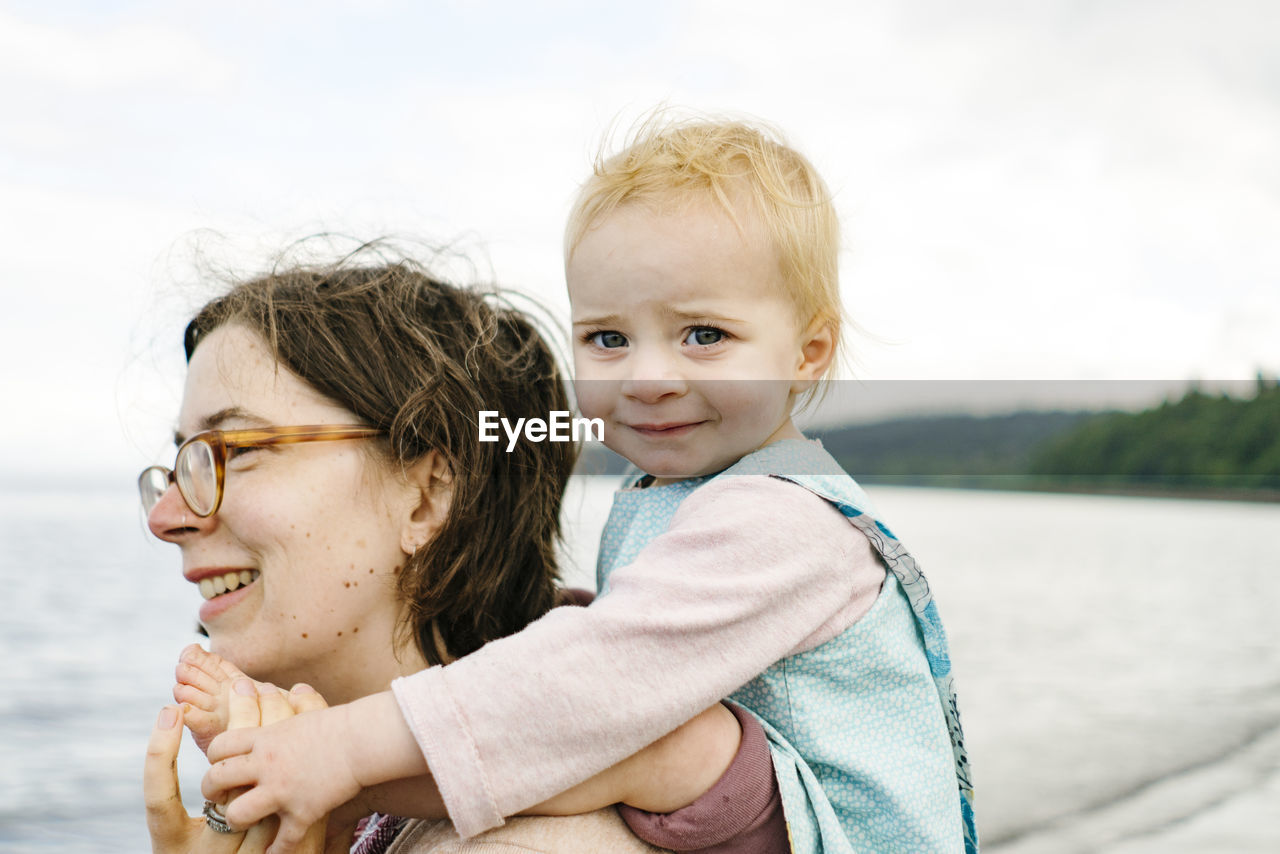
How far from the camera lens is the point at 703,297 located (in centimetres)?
188

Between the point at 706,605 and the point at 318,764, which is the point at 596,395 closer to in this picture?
the point at 706,605

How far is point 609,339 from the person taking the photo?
2016 mm

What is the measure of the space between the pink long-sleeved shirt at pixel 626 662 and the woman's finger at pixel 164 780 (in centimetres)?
44

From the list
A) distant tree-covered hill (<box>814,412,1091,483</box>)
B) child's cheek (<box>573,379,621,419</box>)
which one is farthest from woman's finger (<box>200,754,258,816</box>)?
distant tree-covered hill (<box>814,412,1091,483</box>)

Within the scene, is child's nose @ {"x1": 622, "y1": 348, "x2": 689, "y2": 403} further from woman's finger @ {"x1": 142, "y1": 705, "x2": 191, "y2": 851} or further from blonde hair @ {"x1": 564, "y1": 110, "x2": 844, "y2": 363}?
woman's finger @ {"x1": 142, "y1": 705, "x2": 191, "y2": 851}

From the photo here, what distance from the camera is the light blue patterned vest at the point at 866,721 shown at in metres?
1.62

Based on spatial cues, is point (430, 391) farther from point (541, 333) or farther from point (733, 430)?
point (733, 430)

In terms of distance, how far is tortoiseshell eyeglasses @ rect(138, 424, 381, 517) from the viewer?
78.3 inches

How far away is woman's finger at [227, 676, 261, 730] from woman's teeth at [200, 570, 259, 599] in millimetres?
494

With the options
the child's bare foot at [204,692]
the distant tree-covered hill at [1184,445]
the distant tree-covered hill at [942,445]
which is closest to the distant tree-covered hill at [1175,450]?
the distant tree-covered hill at [1184,445]

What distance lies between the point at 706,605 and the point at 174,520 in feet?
3.80

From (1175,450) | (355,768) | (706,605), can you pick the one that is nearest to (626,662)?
(706,605)

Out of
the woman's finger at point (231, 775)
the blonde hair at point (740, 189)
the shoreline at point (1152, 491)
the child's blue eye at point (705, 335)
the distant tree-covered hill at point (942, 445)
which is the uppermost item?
the blonde hair at point (740, 189)

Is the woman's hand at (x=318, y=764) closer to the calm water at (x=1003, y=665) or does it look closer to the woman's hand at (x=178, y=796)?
the woman's hand at (x=178, y=796)
